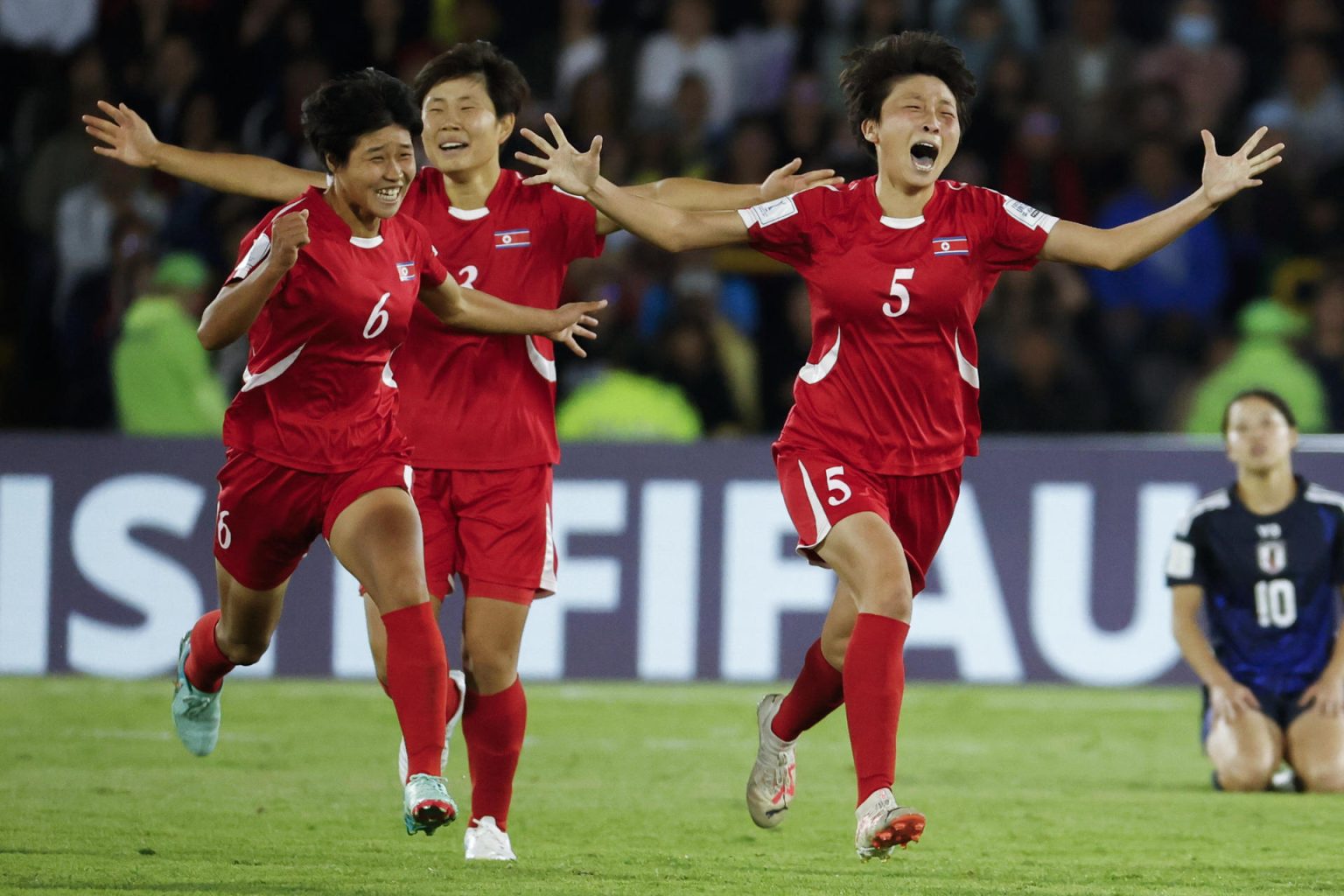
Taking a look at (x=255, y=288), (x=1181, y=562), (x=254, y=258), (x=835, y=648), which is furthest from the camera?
(x=1181, y=562)

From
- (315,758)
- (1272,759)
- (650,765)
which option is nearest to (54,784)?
(315,758)

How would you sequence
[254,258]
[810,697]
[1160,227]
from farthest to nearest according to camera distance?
1. [810,697]
2. [1160,227]
3. [254,258]

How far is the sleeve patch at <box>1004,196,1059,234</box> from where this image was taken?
5.87 meters

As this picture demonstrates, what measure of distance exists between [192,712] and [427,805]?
218cm

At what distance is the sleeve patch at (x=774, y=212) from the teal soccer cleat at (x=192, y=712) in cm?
260

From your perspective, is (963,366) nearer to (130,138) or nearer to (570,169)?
(570,169)

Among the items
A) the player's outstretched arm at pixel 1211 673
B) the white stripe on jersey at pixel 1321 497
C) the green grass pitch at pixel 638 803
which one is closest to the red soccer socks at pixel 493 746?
the green grass pitch at pixel 638 803

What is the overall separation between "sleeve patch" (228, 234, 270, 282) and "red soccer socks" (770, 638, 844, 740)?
198 cm

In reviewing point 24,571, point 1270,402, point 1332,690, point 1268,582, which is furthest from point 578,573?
Result: point 1332,690

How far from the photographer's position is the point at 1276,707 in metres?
8.19

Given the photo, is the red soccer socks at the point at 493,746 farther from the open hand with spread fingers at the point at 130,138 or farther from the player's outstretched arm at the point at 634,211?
the open hand with spread fingers at the point at 130,138

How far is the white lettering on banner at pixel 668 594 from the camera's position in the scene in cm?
1030

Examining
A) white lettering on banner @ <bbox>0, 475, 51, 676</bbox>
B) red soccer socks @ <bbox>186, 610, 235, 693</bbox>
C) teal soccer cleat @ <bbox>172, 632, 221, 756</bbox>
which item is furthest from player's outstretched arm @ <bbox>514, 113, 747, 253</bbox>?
white lettering on banner @ <bbox>0, 475, 51, 676</bbox>

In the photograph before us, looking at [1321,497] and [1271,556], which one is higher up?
[1321,497]
